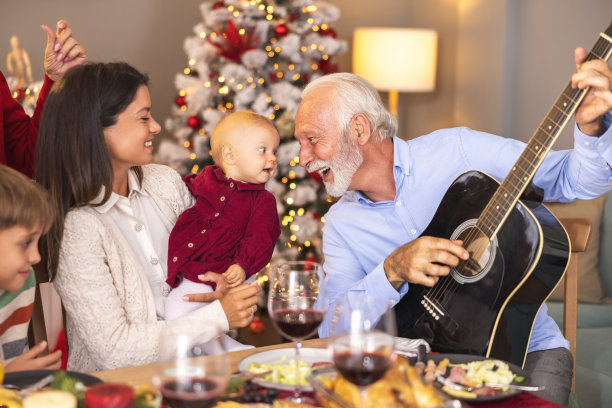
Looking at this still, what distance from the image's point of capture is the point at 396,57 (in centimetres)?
466

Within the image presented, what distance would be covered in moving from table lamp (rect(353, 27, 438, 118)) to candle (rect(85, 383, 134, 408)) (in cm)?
393

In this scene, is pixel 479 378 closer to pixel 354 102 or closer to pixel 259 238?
pixel 259 238

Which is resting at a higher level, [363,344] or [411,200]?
[363,344]

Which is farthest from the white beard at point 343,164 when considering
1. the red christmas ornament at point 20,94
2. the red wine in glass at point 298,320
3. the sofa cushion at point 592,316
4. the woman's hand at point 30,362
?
the red christmas ornament at point 20,94

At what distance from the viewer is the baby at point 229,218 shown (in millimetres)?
1965

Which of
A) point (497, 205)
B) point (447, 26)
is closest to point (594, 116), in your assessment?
point (497, 205)

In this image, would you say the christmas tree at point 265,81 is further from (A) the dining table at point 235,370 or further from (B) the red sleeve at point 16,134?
(A) the dining table at point 235,370

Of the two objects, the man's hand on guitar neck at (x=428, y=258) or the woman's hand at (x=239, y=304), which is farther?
the woman's hand at (x=239, y=304)

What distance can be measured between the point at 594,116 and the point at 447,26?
377 cm

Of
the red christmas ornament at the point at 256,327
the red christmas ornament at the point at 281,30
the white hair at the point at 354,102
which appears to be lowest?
the red christmas ornament at the point at 256,327

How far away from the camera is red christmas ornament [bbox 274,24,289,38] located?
403 cm

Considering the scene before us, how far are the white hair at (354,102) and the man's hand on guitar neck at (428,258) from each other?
21.6 inches

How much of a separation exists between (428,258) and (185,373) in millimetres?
876

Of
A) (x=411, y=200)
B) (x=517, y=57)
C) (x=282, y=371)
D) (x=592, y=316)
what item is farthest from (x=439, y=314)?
(x=517, y=57)
